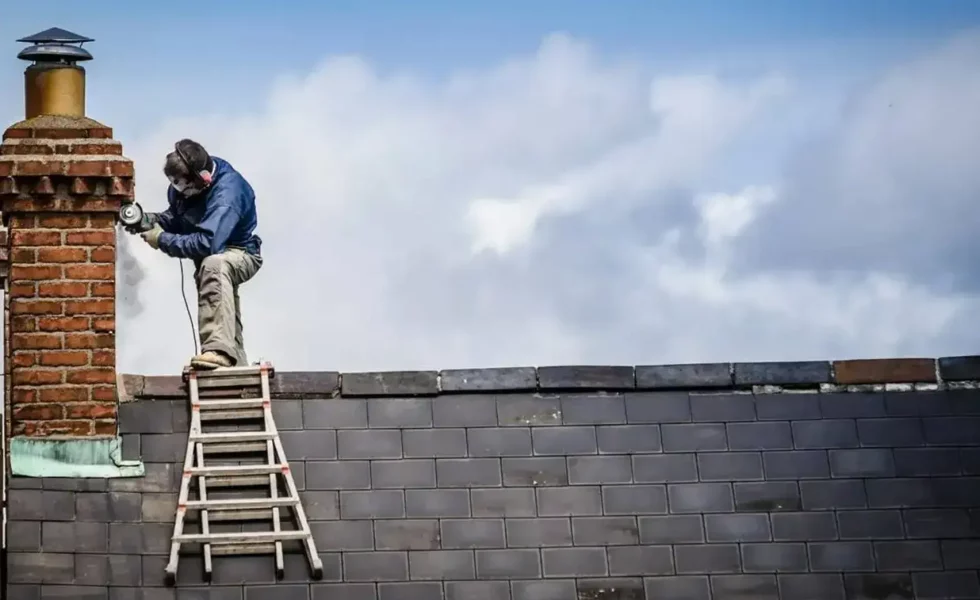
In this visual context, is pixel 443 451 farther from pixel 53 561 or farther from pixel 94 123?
pixel 94 123

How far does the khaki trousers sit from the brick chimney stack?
0.71 meters

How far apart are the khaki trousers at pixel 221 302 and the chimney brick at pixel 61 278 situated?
70cm

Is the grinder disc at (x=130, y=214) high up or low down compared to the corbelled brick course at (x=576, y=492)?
up

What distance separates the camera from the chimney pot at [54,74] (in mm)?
11125

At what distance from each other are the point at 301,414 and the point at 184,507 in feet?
3.35

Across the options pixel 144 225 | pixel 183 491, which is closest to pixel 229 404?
pixel 183 491

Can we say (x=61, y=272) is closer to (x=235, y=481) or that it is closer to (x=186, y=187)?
(x=186, y=187)

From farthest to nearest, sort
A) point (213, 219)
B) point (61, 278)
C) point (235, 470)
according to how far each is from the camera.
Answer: point (213, 219) < point (61, 278) < point (235, 470)

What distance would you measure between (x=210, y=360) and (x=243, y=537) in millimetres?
1349

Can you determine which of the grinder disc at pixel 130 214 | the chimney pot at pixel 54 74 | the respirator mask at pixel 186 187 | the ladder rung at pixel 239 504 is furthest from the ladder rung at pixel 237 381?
the chimney pot at pixel 54 74

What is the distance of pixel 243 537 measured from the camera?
9.88 meters

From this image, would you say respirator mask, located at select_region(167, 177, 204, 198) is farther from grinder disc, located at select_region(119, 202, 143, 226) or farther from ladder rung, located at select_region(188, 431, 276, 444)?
ladder rung, located at select_region(188, 431, 276, 444)

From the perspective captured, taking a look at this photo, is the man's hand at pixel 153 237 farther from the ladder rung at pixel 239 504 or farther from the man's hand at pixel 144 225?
the ladder rung at pixel 239 504

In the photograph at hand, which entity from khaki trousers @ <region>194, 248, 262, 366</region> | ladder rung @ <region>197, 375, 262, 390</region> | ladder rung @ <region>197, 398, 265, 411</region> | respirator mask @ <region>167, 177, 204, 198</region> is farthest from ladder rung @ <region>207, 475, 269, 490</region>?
respirator mask @ <region>167, 177, 204, 198</region>
